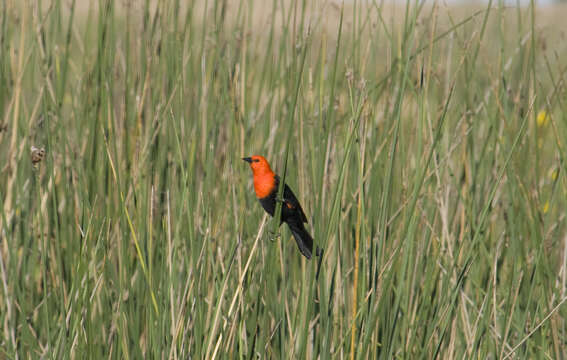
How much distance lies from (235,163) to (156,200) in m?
0.29

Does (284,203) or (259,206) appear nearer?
(284,203)

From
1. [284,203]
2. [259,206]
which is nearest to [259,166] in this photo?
[284,203]

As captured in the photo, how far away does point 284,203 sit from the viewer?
5.03 feet

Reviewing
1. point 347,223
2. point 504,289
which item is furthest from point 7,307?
point 504,289

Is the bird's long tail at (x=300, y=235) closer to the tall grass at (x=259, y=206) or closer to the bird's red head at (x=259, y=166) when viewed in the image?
the tall grass at (x=259, y=206)

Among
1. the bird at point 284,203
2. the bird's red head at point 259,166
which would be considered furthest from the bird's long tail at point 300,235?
the bird's red head at point 259,166

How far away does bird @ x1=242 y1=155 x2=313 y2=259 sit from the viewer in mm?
1528

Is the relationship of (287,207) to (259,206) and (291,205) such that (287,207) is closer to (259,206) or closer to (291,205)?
(291,205)

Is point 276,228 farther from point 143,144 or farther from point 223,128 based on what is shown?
point 223,128

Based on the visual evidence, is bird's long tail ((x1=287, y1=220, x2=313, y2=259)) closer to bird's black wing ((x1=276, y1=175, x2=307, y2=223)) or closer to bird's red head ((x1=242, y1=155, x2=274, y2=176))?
bird's black wing ((x1=276, y1=175, x2=307, y2=223))

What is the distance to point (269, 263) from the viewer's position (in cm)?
125

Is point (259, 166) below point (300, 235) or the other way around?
the other way around

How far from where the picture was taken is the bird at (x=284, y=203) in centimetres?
153

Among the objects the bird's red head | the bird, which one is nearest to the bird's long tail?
the bird
